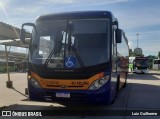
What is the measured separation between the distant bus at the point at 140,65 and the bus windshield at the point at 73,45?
37.2 metres

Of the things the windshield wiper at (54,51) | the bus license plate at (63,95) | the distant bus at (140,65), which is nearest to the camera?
the bus license plate at (63,95)

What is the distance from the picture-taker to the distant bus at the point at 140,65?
46.0m

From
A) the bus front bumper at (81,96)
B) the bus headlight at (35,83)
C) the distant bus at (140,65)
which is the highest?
the bus headlight at (35,83)

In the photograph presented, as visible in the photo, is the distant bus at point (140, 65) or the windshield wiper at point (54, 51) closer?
the windshield wiper at point (54, 51)

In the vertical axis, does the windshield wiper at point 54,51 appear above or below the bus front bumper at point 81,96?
above


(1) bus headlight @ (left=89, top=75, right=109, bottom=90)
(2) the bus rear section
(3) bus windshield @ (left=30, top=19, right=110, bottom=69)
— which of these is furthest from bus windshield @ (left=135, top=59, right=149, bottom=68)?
(1) bus headlight @ (left=89, top=75, right=109, bottom=90)

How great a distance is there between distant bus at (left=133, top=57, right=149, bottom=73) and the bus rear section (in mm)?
36912

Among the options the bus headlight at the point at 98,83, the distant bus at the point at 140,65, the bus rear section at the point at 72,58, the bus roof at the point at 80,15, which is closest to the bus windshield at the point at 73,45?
the bus rear section at the point at 72,58

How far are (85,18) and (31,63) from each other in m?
2.17

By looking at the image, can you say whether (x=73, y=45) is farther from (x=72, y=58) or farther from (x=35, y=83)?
(x=35, y=83)

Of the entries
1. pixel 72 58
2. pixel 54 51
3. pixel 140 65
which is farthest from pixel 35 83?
pixel 140 65

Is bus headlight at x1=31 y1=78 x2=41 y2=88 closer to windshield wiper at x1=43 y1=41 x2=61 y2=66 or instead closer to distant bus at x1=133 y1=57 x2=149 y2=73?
windshield wiper at x1=43 y1=41 x2=61 y2=66

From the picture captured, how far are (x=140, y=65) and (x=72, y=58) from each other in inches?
1485

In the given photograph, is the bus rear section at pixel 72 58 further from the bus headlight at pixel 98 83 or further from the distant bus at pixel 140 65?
the distant bus at pixel 140 65
